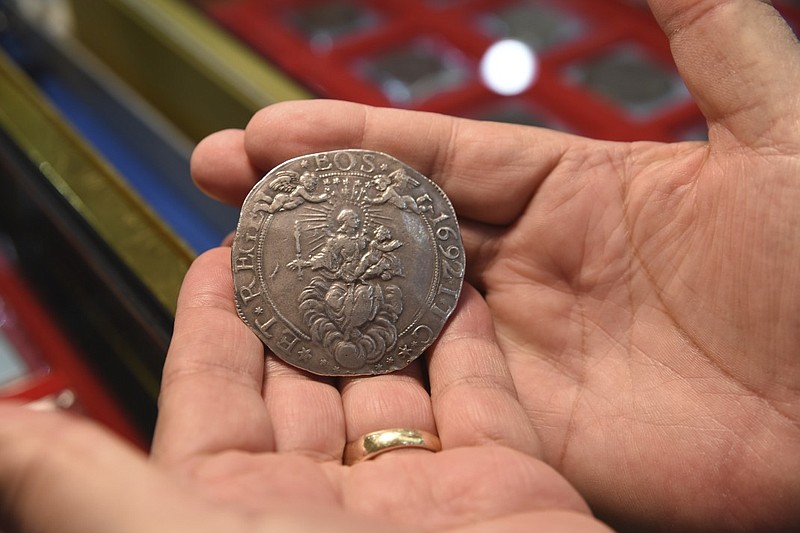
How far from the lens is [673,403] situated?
1475 mm

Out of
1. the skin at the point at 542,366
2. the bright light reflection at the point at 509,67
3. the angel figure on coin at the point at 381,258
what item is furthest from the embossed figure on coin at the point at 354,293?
the bright light reflection at the point at 509,67

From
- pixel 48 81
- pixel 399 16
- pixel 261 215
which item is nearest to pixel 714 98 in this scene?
pixel 261 215

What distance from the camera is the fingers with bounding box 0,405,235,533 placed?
925 millimetres

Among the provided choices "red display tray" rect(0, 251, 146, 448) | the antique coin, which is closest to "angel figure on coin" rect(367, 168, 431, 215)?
the antique coin

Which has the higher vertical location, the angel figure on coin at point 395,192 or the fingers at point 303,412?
the angel figure on coin at point 395,192

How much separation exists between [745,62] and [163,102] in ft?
6.91

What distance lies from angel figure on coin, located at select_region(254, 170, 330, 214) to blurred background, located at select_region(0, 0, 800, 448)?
305 millimetres

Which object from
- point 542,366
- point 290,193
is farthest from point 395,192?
point 542,366

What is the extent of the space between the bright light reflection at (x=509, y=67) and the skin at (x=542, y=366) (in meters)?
1.30

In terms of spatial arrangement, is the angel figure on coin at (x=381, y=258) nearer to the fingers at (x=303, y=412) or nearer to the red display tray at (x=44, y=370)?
the fingers at (x=303, y=412)

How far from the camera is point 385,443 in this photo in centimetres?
129

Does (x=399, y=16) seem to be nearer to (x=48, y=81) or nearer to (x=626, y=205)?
(x=48, y=81)

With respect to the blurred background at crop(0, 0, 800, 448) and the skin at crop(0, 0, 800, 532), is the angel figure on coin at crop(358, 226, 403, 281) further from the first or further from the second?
the blurred background at crop(0, 0, 800, 448)

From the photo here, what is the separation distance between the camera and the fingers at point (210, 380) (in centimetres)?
112
